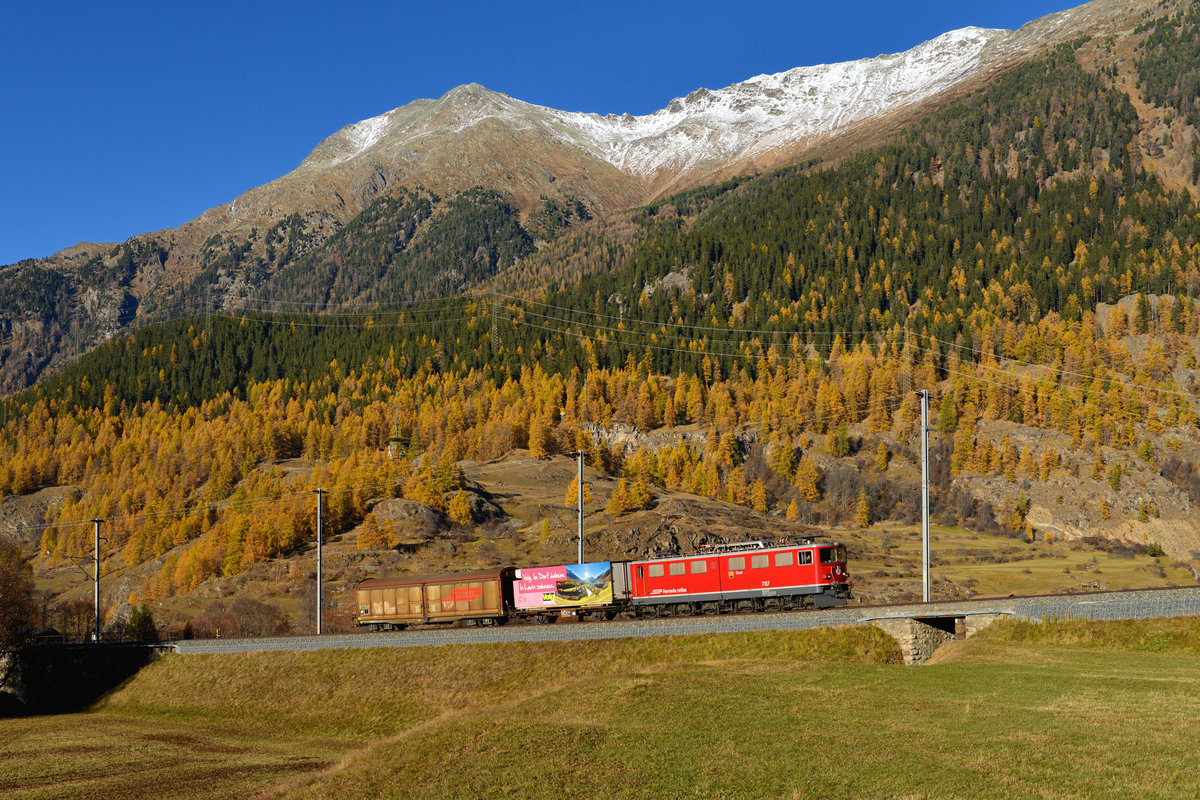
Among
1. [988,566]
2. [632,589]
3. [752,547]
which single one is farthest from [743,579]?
[988,566]

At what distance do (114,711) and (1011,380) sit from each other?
582 feet

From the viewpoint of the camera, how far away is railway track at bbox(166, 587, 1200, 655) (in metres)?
46.8

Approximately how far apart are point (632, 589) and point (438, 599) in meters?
16.9

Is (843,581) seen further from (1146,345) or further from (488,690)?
(1146,345)

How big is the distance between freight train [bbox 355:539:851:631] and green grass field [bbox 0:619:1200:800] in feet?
31.8

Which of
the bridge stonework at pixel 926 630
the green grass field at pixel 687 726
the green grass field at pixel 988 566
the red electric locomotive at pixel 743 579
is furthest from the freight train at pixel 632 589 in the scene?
the green grass field at pixel 988 566

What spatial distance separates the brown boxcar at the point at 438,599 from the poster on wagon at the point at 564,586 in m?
1.50

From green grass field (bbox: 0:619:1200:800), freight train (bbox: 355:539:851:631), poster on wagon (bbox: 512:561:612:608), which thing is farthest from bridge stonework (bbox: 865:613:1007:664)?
poster on wagon (bbox: 512:561:612:608)

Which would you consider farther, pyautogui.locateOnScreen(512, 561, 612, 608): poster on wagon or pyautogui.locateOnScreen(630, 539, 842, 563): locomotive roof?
pyautogui.locateOnScreen(512, 561, 612, 608): poster on wagon

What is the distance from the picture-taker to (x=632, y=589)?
228 ft

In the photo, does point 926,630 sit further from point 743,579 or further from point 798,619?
point 743,579

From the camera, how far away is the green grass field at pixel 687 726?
27000mm

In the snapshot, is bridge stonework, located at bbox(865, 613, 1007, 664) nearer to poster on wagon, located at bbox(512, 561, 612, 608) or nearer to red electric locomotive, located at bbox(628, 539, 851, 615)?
red electric locomotive, located at bbox(628, 539, 851, 615)

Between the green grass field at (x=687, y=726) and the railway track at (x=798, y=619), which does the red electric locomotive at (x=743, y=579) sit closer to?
the railway track at (x=798, y=619)
